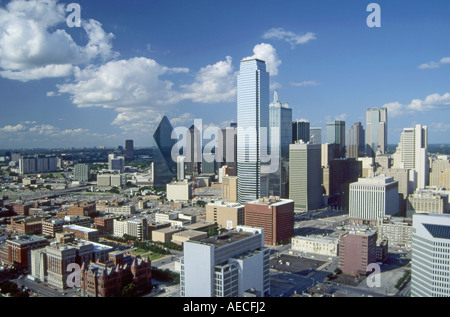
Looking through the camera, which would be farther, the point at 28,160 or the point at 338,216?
the point at 28,160

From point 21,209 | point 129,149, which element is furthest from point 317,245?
point 129,149

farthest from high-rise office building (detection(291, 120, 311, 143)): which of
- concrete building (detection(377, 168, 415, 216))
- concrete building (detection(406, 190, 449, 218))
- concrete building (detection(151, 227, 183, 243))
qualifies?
concrete building (detection(151, 227, 183, 243))

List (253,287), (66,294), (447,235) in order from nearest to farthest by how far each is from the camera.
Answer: (447,235) < (253,287) < (66,294)

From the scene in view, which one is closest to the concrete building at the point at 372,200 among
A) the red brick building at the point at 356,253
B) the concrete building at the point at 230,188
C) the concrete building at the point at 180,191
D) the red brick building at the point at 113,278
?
the red brick building at the point at 356,253

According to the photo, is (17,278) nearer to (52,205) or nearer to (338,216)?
(52,205)

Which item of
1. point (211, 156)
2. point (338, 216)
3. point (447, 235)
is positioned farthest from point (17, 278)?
point (211, 156)

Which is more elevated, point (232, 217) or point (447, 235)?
point (447, 235)

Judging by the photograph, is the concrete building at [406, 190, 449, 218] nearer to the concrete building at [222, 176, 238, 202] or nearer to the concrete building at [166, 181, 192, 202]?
the concrete building at [222, 176, 238, 202]
